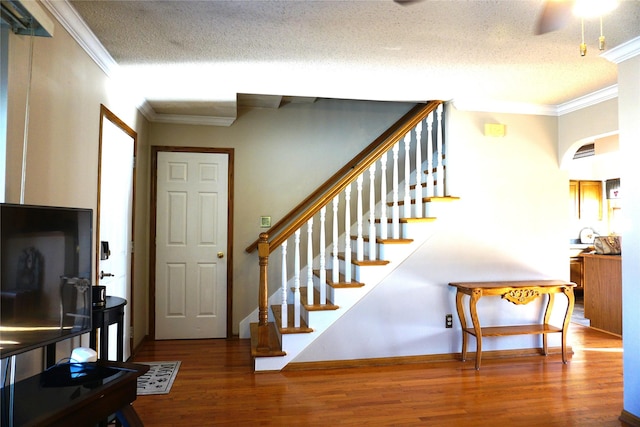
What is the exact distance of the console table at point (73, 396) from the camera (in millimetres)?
1246

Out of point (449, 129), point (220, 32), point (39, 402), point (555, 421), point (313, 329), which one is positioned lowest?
point (555, 421)

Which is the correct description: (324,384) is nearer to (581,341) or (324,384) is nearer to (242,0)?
(242,0)

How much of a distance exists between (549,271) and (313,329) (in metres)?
2.39

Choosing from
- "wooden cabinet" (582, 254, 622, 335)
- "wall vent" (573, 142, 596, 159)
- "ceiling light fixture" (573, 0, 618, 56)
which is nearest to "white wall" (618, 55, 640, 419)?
"ceiling light fixture" (573, 0, 618, 56)

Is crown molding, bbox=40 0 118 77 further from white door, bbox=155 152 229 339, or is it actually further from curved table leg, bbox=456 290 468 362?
curved table leg, bbox=456 290 468 362

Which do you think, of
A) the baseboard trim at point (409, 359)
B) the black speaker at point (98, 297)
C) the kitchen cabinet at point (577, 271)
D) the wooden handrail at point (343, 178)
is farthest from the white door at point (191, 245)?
the kitchen cabinet at point (577, 271)

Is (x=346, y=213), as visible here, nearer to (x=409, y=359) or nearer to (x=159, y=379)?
(x=409, y=359)

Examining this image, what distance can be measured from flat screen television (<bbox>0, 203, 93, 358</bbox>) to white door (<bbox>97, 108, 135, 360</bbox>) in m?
1.05

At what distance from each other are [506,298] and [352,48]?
2.45 metres

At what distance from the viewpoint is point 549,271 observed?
3834 millimetres

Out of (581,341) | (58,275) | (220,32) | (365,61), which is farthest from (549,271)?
(58,275)

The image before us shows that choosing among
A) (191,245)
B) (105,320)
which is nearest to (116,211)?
(191,245)

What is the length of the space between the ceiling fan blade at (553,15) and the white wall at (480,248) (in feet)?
5.11

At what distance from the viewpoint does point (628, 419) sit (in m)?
2.44
